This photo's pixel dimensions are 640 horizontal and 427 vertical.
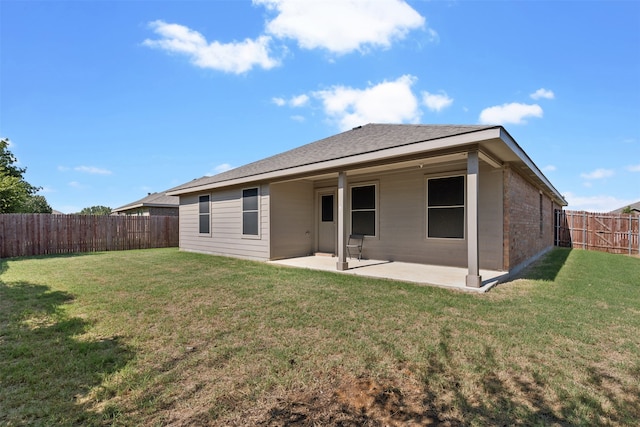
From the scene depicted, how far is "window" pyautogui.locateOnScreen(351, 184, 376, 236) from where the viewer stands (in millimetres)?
8766

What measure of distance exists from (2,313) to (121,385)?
337cm

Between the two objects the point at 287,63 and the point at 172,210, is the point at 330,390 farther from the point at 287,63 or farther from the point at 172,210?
the point at 172,210

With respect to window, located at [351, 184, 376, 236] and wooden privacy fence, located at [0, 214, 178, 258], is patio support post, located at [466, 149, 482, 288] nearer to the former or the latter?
window, located at [351, 184, 376, 236]

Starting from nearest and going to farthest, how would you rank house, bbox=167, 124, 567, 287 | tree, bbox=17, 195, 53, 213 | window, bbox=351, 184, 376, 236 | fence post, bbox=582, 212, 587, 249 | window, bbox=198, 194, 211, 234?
1. house, bbox=167, 124, 567, 287
2. window, bbox=351, 184, 376, 236
3. window, bbox=198, 194, 211, 234
4. fence post, bbox=582, 212, 587, 249
5. tree, bbox=17, 195, 53, 213

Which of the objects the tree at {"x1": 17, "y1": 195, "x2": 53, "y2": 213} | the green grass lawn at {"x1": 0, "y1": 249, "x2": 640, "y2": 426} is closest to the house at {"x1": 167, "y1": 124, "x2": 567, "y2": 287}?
the green grass lawn at {"x1": 0, "y1": 249, "x2": 640, "y2": 426}

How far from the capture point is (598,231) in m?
14.5

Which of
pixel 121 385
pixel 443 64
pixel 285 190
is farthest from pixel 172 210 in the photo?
pixel 121 385

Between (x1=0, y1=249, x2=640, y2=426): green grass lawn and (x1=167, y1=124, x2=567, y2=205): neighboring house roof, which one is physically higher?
(x1=167, y1=124, x2=567, y2=205): neighboring house roof

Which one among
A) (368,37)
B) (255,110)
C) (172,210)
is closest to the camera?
(368,37)

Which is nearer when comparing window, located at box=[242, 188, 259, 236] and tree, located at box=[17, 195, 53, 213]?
window, located at box=[242, 188, 259, 236]

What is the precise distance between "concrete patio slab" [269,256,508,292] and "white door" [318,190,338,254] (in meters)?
1.52

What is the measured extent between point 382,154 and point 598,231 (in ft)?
50.2

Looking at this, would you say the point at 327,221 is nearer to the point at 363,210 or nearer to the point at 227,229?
the point at 363,210

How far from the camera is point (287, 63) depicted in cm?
901
